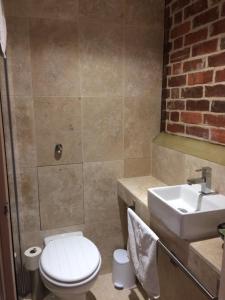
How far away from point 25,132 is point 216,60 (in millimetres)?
1363

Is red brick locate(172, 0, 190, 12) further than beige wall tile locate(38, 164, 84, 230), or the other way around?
beige wall tile locate(38, 164, 84, 230)

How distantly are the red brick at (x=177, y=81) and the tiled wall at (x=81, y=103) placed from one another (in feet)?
0.48

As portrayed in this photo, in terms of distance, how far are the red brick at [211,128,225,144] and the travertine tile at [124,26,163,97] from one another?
72 centimetres

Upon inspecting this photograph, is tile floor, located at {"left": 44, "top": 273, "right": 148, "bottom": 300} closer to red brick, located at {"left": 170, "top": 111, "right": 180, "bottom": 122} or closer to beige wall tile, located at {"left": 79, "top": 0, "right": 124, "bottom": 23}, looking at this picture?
red brick, located at {"left": 170, "top": 111, "right": 180, "bottom": 122}

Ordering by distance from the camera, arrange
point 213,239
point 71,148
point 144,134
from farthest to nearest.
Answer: point 144,134, point 71,148, point 213,239

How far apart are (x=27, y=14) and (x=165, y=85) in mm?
1139

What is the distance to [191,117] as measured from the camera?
172cm

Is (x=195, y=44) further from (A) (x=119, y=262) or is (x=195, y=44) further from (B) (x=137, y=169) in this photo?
(A) (x=119, y=262)

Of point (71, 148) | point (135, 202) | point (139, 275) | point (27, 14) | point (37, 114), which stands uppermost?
point (27, 14)

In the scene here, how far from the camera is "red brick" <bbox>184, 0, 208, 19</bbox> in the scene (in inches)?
60.3

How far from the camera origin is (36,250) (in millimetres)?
1901

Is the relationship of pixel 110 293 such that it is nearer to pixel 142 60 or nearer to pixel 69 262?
pixel 69 262

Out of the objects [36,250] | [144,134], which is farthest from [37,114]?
[36,250]

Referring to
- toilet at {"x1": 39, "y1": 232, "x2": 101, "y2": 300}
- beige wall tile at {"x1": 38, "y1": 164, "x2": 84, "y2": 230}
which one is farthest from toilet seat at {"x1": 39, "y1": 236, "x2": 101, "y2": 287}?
beige wall tile at {"x1": 38, "y1": 164, "x2": 84, "y2": 230}
